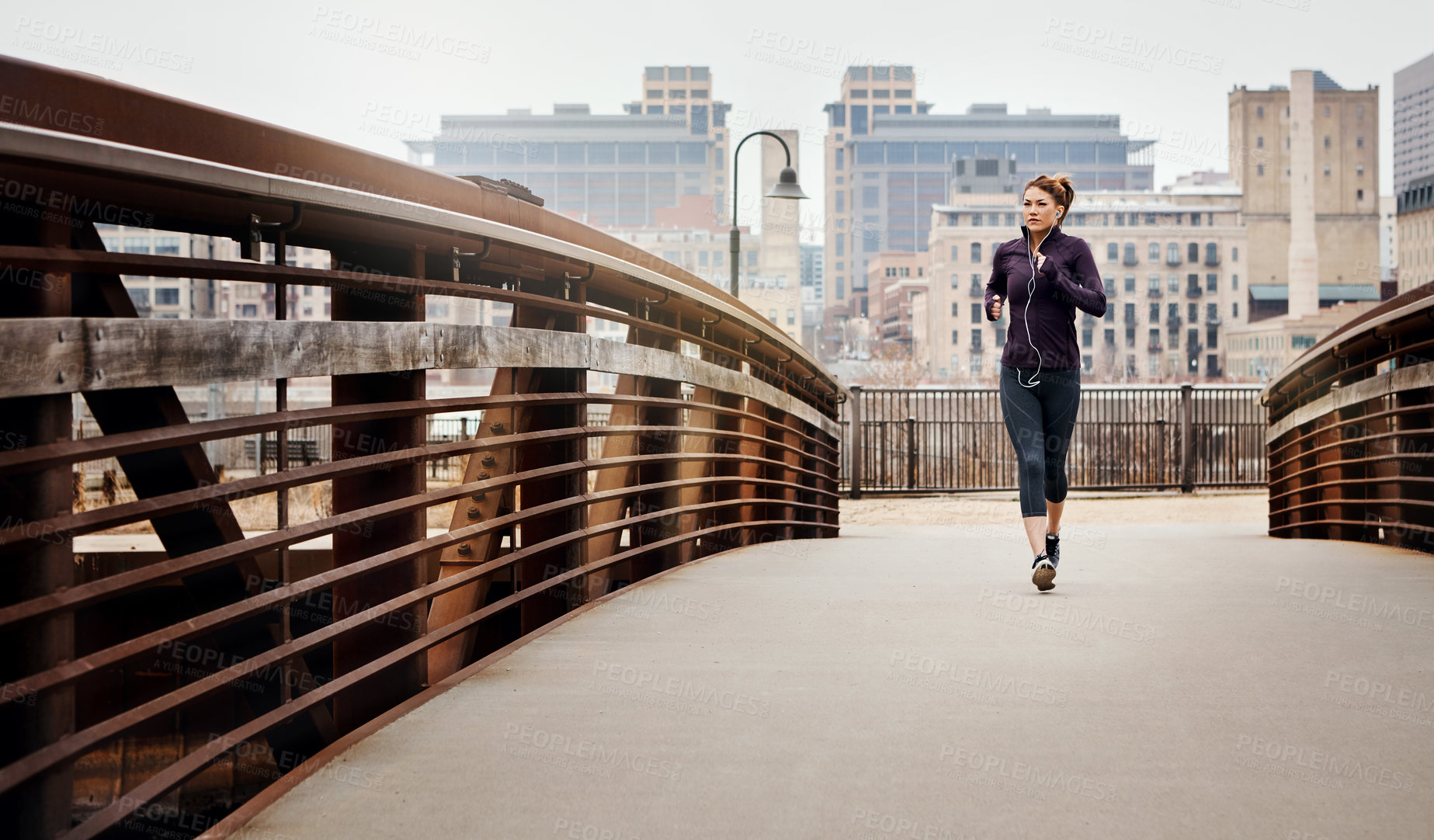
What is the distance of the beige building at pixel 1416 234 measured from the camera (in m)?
119

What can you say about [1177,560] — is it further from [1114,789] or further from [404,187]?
[404,187]

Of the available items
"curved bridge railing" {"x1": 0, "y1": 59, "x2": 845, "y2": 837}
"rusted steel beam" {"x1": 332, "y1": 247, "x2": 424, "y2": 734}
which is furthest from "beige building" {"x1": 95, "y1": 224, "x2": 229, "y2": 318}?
"rusted steel beam" {"x1": 332, "y1": 247, "x2": 424, "y2": 734}

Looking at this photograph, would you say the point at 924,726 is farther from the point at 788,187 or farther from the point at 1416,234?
the point at 1416,234

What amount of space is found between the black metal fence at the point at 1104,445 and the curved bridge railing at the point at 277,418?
53.3ft

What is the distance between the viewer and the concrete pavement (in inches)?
Answer: 105

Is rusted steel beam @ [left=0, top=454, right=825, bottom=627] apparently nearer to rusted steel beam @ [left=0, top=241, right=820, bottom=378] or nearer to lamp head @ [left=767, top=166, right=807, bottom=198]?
rusted steel beam @ [left=0, top=241, right=820, bottom=378]

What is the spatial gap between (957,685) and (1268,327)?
12089cm

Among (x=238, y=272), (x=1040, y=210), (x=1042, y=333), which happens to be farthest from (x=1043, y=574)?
(x=238, y=272)

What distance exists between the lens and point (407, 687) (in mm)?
3811

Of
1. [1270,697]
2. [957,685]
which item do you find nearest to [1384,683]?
[1270,697]

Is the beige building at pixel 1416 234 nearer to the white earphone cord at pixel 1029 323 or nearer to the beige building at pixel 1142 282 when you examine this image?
the beige building at pixel 1142 282

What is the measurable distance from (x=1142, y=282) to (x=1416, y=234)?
29.4 metres

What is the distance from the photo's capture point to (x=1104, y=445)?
81.4ft

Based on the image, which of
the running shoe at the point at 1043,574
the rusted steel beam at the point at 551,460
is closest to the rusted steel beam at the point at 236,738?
the rusted steel beam at the point at 551,460
